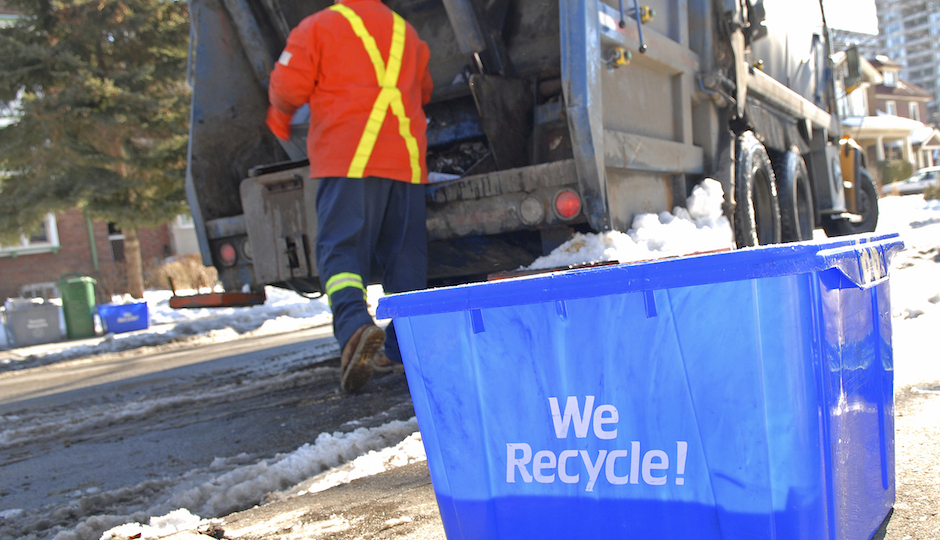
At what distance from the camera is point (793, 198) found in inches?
195

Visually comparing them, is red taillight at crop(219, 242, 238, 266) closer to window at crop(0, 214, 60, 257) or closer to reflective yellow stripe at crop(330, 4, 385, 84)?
reflective yellow stripe at crop(330, 4, 385, 84)

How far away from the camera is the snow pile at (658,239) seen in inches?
117

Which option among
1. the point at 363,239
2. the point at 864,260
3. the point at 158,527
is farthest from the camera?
the point at 363,239

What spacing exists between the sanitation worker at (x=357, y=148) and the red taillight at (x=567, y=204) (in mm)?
714

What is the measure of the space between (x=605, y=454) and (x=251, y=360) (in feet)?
15.5

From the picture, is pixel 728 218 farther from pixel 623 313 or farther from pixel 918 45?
pixel 918 45

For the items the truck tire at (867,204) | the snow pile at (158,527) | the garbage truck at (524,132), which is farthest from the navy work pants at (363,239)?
the truck tire at (867,204)

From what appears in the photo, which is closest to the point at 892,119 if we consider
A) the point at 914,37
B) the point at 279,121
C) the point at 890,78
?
the point at 890,78

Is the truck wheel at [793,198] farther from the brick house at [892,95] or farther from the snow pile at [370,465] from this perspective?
the brick house at [892,95]

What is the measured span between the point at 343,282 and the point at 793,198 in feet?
10.4

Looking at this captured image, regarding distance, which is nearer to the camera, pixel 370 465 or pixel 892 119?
pixel 370 465

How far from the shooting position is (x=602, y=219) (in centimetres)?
301

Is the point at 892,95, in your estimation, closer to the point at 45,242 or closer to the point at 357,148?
the point at 45,242

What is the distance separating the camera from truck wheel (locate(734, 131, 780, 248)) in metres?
3.96
